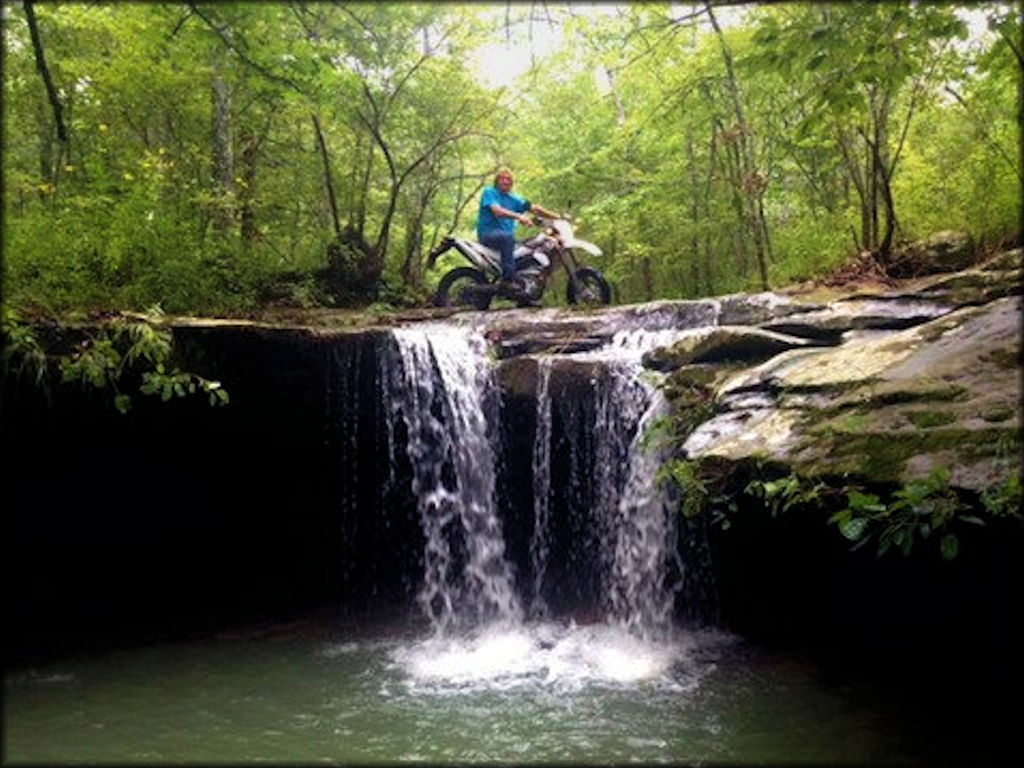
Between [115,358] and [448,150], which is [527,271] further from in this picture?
[115,358]

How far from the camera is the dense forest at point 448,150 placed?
5.15 metres

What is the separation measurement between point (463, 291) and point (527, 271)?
856 millimetres

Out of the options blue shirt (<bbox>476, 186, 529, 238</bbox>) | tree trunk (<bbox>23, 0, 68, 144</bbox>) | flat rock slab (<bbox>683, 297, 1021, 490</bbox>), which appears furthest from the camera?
blue shirt (<bbox>476, 186, 529, 238</bbox>)

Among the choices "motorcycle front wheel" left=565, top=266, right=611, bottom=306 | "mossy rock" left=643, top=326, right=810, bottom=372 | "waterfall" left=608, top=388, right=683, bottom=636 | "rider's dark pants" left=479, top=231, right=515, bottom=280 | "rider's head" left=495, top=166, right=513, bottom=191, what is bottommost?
"waterfall" left=608, top=388, right=683, bottom=636

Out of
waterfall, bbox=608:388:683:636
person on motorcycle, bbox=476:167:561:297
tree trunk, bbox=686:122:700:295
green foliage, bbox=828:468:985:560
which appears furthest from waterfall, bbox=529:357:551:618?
tree trunk, bbox=686:122:700:295

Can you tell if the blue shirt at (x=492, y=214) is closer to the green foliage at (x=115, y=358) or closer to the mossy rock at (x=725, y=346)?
the mossy rock at (x=725, y=346)

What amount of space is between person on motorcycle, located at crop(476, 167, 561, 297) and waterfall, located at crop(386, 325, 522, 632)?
1.92 meters

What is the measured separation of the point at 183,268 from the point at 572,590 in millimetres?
5243

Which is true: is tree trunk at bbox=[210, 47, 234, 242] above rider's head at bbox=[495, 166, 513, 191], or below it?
above

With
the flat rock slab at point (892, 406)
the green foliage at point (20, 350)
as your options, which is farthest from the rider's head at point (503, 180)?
the green foliage at point (20, 350)

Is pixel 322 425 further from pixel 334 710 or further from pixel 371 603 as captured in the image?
pixel 334 710

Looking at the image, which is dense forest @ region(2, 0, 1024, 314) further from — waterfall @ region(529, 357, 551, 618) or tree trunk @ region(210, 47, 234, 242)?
→ waterfall @ region(529, 357, 551, 618)

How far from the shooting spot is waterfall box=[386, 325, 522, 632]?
25.4 ft

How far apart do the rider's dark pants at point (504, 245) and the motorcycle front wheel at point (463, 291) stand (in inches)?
13.9
